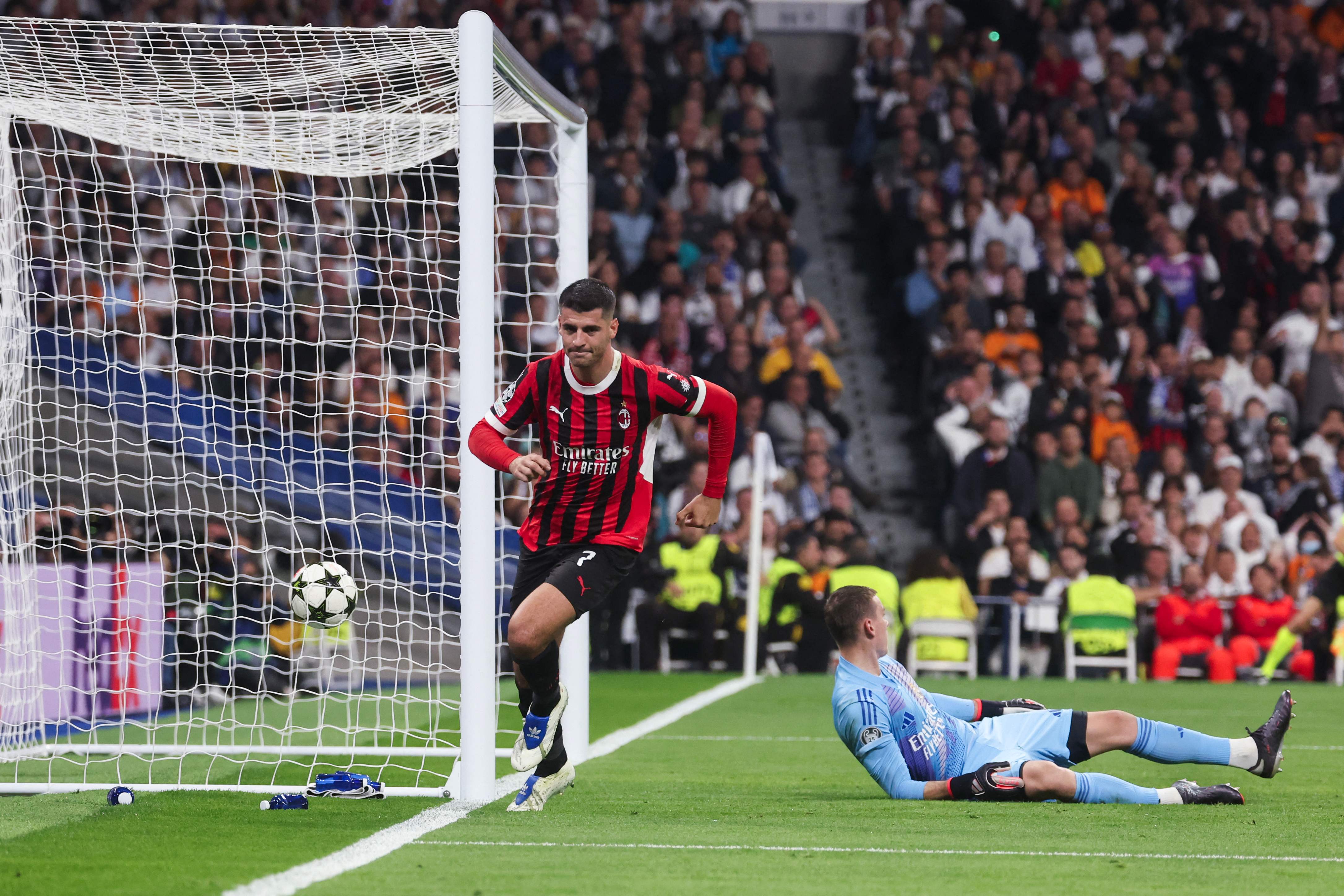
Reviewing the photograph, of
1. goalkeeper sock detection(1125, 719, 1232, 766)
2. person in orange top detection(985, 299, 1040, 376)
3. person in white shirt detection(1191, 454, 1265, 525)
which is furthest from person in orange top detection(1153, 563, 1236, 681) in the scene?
goalkeeper sock detection(1125, 719, 1232, 766)

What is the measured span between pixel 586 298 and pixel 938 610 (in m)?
8.96

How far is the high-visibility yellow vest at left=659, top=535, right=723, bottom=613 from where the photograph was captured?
14.8 m

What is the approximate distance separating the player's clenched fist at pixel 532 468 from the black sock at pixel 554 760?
3.78 ft

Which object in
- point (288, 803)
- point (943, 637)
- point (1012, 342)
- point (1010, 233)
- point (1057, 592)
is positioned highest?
point (1010, 233)

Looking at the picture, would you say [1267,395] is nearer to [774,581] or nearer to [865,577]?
[865,577]

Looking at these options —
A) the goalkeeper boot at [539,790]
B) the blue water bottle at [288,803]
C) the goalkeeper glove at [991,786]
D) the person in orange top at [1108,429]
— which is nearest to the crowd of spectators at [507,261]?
the goalkeeper boot at [539,790]

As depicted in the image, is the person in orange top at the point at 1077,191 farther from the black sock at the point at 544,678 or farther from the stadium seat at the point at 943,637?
the black sock at the point at 544,678

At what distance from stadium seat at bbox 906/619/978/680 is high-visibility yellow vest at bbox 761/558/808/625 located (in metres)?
1.09

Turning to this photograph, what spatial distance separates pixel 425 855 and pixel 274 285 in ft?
30.7

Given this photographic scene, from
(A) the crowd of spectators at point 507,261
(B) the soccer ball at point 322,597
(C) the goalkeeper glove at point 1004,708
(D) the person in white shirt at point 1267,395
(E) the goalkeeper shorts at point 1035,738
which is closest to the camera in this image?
(E) the goalkeeper shorts at point 1035,738

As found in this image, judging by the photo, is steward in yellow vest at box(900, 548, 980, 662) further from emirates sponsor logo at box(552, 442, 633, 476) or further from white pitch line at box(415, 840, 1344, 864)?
white pitch line at box(415, 840, 1344, 864)

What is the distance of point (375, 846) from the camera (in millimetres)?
5324

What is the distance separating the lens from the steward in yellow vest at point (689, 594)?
1475 cm

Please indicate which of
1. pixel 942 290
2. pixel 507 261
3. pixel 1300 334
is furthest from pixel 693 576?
pixel 1300 334
